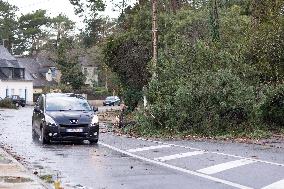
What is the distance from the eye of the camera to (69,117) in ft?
66.2

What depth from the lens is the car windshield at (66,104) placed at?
845 inches

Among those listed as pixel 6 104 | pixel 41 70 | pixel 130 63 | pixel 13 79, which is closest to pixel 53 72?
pixel 41 70

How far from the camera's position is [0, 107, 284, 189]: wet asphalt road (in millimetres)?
11523

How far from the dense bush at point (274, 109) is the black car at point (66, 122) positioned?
25.3 ft

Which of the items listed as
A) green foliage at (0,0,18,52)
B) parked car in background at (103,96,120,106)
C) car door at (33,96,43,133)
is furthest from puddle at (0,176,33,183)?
green foliage at (0,0,18,52)

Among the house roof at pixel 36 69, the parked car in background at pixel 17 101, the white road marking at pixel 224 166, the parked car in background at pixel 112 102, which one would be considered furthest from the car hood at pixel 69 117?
the house roof at pixel 36 69

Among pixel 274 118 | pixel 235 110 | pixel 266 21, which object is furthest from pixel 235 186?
pixel 266 21

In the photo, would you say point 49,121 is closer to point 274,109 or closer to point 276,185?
point 274,109

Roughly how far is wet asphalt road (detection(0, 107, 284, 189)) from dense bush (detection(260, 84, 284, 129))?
225 inches

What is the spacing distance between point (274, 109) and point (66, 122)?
964 centimetres

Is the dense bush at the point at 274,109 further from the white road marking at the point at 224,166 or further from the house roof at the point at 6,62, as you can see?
the house roof at the point at 6,62

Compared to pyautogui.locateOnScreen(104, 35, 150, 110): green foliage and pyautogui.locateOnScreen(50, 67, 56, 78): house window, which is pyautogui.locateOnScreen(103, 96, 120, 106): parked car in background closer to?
pyautogui.locateOnScreen(50, 67, 56, 78): house window

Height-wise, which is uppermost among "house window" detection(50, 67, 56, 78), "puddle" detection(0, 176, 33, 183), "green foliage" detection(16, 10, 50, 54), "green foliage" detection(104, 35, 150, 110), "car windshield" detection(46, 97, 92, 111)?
"green foliage" detection(16, 10, 50, 54)

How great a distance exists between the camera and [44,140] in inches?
808
